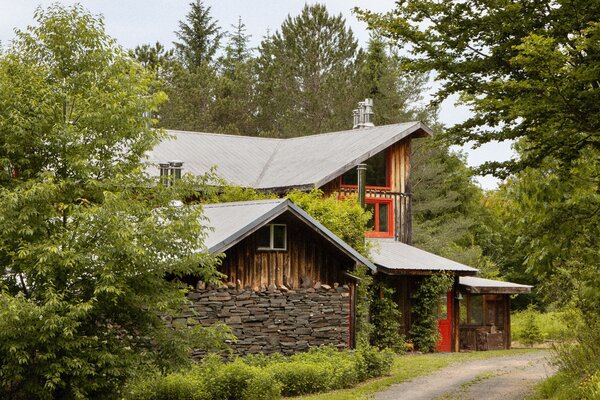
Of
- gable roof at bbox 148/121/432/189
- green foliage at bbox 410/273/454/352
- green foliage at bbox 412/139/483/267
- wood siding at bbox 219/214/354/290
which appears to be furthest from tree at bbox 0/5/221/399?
green foliage at bbox 412/139/483/267

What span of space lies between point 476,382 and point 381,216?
13.5m

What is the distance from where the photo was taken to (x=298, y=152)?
116ft

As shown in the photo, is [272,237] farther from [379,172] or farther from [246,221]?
[379,172]

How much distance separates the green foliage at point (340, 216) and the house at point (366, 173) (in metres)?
2.66

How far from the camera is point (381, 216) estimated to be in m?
33.2

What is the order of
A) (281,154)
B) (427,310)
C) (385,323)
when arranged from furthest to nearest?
(281,154), (427,310), (385,323)

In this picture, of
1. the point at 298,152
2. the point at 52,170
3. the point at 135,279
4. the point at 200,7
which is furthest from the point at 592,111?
the point at 200,7

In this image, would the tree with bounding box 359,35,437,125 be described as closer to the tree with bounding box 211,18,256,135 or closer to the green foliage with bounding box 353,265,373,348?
the tree with bounding box 211,18,256,135

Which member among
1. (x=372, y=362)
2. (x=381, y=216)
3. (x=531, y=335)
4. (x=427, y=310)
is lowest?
(x=531, y=335)

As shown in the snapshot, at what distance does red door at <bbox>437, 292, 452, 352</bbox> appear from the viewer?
3073 centimetres

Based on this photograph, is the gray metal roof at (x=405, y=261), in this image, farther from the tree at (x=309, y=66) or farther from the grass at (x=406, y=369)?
the tree at (x=309, y=66)

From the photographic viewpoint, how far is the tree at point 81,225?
13.7 m

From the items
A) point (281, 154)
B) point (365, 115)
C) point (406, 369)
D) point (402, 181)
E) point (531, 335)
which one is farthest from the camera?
point (365, 115)

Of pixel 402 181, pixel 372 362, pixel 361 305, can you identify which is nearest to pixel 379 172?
pixel 402 181
